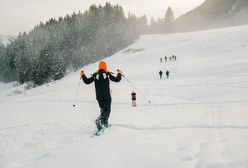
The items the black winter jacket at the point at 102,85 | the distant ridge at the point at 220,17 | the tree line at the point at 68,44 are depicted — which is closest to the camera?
the black winter jacket at the point at 102,85

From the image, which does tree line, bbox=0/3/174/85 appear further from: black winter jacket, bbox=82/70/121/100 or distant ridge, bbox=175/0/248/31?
distant ridge, bbox=175/0/248/31

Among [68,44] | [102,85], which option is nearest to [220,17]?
[68,44]

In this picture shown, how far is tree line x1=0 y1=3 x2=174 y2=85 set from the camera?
237 ft

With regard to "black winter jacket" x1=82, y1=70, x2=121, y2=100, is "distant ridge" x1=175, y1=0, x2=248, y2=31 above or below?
above

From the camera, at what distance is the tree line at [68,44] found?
2840 inches

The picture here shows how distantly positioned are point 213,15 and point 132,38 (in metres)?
129

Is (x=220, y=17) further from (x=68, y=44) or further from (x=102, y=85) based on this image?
(x=102, y=85)

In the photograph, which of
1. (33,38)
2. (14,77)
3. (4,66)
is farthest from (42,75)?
(4,66)

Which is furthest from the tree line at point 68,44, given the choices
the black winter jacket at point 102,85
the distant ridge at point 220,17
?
the distant ridge at point 220,17

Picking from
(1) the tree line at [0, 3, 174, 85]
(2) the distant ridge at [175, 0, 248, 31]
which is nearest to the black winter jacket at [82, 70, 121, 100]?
(1) the tree line at [0, 3, 174, 85]

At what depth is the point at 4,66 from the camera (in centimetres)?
9956

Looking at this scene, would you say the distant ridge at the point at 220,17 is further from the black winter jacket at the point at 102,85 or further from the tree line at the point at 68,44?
the black winter jacket at the point at 102,85

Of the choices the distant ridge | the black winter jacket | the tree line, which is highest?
the distant ridge

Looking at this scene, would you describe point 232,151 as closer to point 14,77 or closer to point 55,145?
point 55,145
